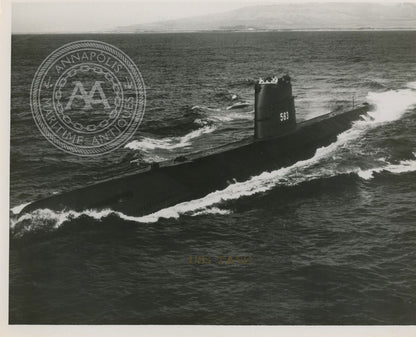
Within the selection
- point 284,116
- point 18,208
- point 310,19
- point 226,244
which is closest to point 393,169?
point 284,116

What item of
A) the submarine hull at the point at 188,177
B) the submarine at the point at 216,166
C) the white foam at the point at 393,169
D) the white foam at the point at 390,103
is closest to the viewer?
the submarine hull at the point at 188,177

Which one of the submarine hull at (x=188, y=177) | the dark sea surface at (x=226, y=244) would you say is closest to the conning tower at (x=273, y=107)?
the submarine hull at (x=188, y=177)

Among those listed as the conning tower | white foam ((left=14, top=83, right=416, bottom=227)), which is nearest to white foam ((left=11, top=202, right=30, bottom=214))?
white foam ((left=14, top=83, right=416, bottom=227))

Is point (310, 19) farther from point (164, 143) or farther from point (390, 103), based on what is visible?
point (164, 143)

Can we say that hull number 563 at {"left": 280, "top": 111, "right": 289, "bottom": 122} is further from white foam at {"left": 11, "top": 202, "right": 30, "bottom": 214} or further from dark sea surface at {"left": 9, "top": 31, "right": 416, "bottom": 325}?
white foam at {"left": 11, "top": 202, "right": 30, "bottom": 214}

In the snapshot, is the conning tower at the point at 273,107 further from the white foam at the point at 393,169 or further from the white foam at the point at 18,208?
the white foam at the point at 18,208

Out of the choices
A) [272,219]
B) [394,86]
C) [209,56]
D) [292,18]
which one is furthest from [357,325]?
[209,56]
